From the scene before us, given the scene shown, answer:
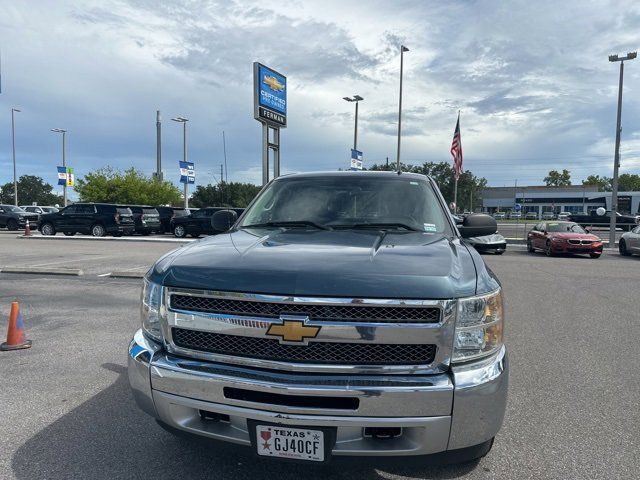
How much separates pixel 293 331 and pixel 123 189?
55.9 metres

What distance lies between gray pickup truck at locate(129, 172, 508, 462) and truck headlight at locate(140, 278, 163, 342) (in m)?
0.01

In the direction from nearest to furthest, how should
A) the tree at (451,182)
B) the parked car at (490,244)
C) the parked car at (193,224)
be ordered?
the parked car at (490,244) < the parked car at (193,224) < the tree at (451,182)

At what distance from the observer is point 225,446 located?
251 centimetres

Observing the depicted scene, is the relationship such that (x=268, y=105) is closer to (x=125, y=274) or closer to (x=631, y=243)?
(x=125, y=274)

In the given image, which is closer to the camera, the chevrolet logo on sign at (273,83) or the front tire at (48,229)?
the chevrolet logo on sign at (273,83)

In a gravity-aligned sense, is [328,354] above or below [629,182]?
below

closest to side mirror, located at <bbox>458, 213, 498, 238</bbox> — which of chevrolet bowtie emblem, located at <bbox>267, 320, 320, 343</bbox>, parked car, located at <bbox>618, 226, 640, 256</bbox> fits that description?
chevrolet bowtie emblem, located at <bbox>267, 320, 320, 343</bbox>

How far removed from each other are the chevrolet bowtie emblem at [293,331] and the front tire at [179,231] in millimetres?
26065

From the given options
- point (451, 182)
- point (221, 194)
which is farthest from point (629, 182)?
point (221, 194)

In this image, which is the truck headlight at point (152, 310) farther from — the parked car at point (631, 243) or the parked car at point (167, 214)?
the parked car at point (167, 214)

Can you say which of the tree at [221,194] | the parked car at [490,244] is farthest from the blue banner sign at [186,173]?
the tree at [221,194]

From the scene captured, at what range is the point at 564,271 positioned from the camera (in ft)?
45.0

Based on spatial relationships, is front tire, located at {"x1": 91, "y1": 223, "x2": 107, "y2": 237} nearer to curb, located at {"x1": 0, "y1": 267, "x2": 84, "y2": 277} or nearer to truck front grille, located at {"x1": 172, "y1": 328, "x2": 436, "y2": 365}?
curb, located at {"x1": 0, "y1": 267, "x2": 84, "y2": 277}

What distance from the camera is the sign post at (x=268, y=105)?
18759 millimetres
